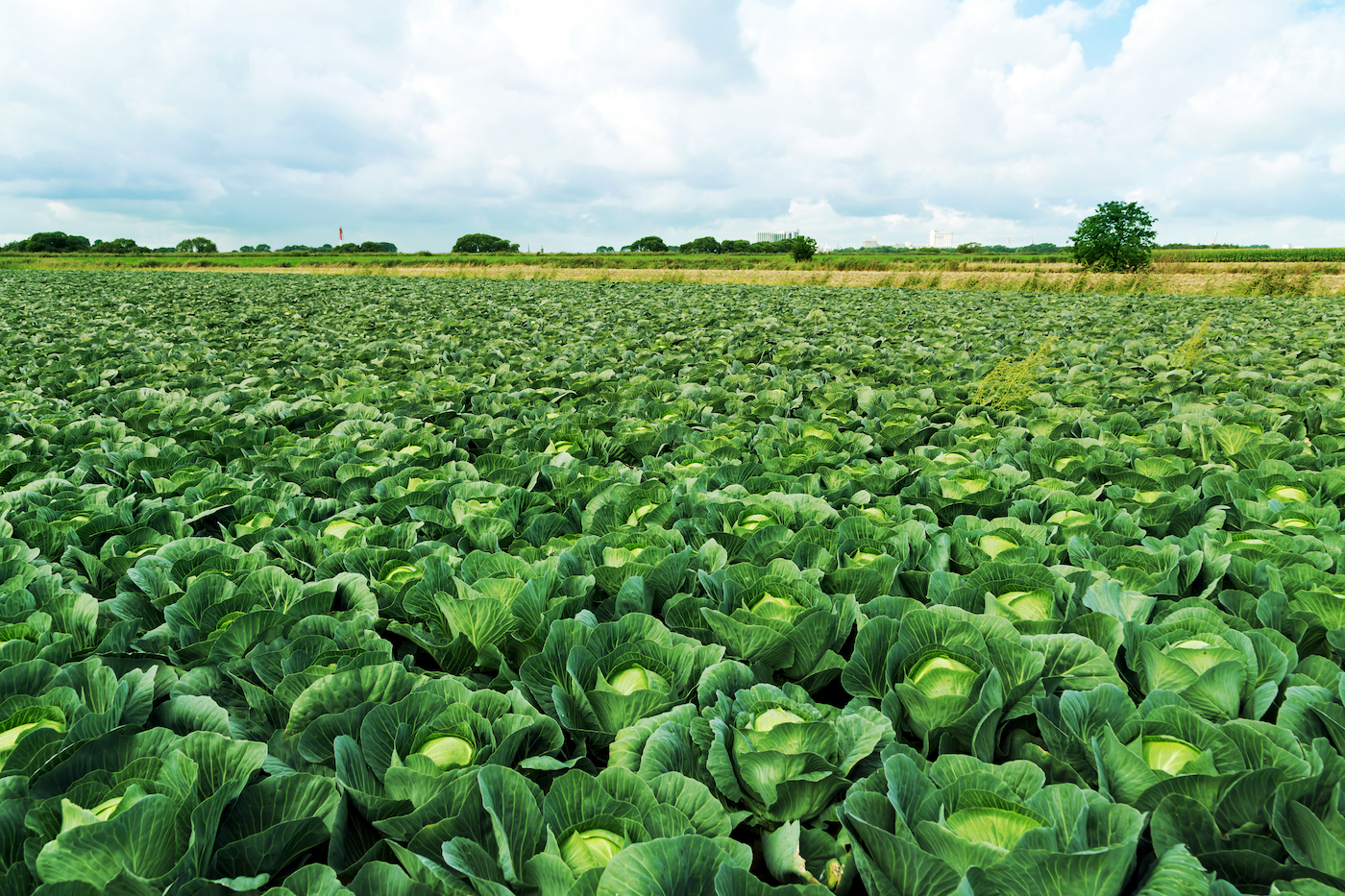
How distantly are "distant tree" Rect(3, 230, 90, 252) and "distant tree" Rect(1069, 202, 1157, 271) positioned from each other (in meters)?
92.3

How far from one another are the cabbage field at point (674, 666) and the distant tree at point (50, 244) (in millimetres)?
93854

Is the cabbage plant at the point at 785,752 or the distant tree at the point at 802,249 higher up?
the distant tree at the point at 802,249

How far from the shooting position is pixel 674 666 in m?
1.58

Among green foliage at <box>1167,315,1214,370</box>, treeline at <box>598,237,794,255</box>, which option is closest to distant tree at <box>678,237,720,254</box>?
treeline at <box>598,237,794,255</box>

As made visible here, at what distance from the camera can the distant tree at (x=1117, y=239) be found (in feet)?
109

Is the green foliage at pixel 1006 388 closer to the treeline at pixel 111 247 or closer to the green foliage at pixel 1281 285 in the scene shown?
the green foliage at pixel 1281 285

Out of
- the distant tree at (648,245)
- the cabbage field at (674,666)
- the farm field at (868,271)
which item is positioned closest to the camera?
the cabbage field at (674,666)

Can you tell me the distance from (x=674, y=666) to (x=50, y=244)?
101313 millimetres

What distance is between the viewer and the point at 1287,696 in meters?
1.44

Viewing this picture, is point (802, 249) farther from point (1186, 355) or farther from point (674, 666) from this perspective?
point (674, 666)

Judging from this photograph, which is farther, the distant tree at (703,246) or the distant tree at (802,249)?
the distant tree at (703,246)

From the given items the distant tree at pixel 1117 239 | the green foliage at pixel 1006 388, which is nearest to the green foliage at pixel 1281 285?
the distant tree at pixel 1117 239

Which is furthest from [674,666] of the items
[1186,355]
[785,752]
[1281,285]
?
[1281,285]

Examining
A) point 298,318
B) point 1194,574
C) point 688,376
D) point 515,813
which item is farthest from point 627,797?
point 298,318
